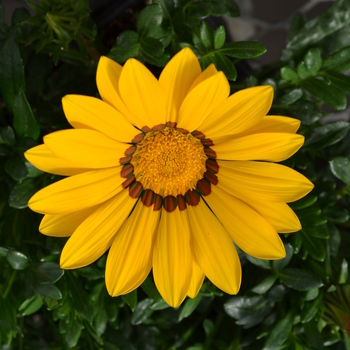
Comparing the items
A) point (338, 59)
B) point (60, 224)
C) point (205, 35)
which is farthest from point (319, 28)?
point (60, 224)

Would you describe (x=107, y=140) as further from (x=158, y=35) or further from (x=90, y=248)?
(x=158, y=35)

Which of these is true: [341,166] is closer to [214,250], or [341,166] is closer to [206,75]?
[214,250]

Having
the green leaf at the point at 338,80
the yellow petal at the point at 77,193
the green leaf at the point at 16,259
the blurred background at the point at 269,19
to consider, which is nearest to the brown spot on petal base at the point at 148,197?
the yellow petal at the point at 77,193

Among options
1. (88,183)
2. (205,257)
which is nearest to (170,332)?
(205,257)

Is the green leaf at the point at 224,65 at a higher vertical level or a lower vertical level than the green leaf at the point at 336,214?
higher

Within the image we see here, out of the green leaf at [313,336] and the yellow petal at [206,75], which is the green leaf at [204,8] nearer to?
the yellow petal at [206,75]
